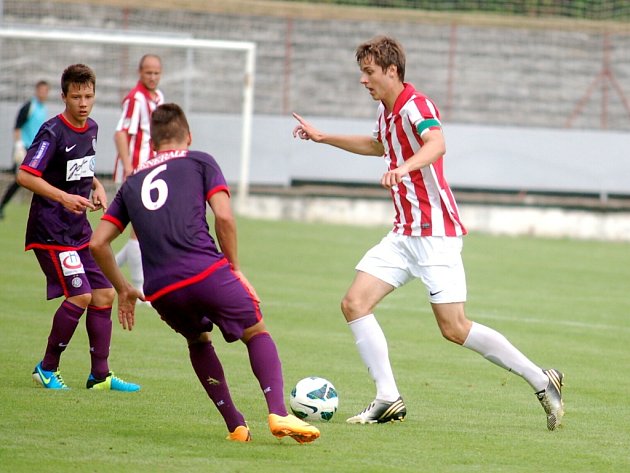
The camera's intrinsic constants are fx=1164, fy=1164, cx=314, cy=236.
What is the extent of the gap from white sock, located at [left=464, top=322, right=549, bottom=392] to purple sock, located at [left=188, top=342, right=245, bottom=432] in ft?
5.21

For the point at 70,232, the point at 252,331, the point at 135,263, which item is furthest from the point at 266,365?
the point at 135,263

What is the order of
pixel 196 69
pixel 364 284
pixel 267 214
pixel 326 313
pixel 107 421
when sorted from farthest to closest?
1. pixel 196 69
2. pixel 267 214
3. pixel 326 313
4. pixel 364 284
5. pixel 107 421

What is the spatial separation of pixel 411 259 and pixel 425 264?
132 millimetres

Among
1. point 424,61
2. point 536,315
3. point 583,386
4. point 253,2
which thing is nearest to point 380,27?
point 424,61

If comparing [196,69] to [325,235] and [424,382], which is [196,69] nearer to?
[325,235]

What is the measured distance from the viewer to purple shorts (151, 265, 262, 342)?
5.68 meters

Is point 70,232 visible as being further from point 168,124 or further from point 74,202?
point 168,124

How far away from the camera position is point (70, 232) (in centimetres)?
773

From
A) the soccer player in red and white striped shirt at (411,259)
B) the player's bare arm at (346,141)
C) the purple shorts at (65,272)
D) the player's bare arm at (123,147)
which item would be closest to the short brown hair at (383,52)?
the soccer player in red and white striped shirt at (411,259)

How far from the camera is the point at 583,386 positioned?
8336mm

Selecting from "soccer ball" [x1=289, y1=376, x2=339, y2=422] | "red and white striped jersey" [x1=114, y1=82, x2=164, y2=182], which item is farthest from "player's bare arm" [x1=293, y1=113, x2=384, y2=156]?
"red and white striped jersey" [x1=114, y1=82, x2=164, y2=182]

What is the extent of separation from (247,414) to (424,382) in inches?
72.1

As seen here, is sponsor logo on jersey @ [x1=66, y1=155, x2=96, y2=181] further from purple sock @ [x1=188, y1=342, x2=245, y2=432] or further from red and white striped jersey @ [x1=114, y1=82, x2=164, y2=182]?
red and white striped jersey @ [x1=114, y1=82, x2=164, y2=182]

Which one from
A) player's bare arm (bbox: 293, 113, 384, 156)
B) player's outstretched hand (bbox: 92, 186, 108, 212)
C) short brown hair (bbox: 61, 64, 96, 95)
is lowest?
player's outstretched hand (bbox: 92, 186, 108, 212)
